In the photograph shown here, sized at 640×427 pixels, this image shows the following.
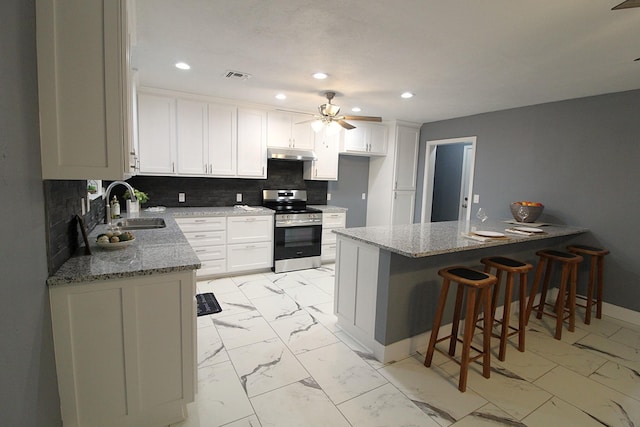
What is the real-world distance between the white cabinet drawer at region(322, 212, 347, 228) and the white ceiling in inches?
73.2

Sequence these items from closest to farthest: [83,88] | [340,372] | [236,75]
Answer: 1. [83,88]
2. [340,372]
3. [236,75]

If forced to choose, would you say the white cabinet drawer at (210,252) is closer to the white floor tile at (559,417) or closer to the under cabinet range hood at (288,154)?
the under cabinet range hood at (288,154)

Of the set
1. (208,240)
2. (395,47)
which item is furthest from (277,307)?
(395,47)

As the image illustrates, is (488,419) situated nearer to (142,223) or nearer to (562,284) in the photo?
(562,284)

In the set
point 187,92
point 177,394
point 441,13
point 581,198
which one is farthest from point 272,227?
point 581,198

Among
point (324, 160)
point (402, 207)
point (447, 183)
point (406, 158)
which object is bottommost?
point (402, 207)

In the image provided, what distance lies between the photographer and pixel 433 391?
6.85ft

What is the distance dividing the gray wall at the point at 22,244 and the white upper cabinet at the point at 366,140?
426 cm

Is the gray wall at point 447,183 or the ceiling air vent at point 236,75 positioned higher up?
the ceiling air vent at point 236,75

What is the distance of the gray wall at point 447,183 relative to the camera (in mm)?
6230

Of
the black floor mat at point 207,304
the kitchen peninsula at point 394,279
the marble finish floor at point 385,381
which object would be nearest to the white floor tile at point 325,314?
the marble finish floor at point 385,381

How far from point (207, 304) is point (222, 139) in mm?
2200

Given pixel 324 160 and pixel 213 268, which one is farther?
pixel 324 160

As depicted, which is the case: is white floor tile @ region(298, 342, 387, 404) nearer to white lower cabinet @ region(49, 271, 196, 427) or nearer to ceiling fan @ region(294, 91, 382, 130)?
white lower cabinet @ region(49, 271, 196, 427)
